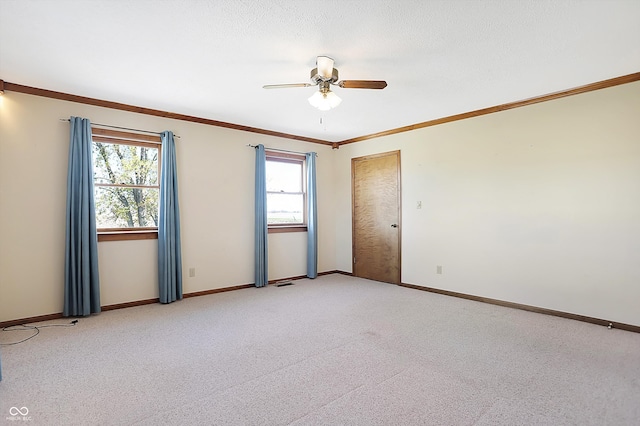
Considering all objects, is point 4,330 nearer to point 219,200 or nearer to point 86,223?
point 86,223

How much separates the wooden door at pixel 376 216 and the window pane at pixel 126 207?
10.6 feet

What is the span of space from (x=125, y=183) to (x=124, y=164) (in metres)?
0.24

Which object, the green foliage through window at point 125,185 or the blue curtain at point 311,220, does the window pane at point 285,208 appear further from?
the green foliage through window at point 125,185

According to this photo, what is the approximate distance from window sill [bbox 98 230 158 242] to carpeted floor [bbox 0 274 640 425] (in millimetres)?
862

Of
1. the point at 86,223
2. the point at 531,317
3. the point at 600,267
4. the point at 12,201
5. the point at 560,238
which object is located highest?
the point at 12,201

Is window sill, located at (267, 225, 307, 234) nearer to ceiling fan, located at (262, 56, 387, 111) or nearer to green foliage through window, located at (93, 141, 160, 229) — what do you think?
green foliage through window, located at (93, 141, 160, 229)

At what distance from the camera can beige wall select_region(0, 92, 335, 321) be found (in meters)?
3.35

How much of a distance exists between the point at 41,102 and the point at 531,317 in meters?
5.79

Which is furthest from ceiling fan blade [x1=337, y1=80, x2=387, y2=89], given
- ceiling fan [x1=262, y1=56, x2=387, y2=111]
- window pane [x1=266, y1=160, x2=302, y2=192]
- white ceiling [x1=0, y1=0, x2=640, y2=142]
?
window pane [x1=266, y1=160, x2=302, y2=192]

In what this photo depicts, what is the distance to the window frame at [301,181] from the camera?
5.34 metres

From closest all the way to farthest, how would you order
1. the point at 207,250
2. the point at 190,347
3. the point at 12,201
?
the point at 190,347 < the point at 12,201 < the point at 207,250

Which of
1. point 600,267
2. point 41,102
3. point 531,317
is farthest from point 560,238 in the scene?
point 41,102

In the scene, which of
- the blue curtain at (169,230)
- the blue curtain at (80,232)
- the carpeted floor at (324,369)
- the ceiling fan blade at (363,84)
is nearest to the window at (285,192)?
the blue curtain at (169,230)

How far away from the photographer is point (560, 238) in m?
3.58
